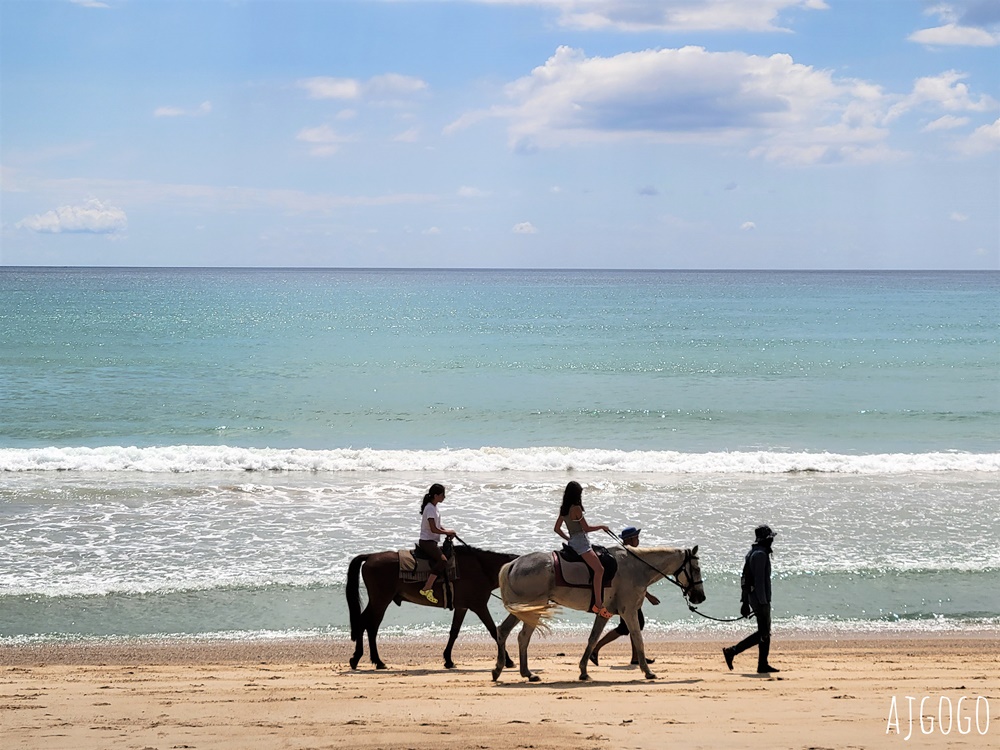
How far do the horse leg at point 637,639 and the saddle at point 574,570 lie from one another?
0.44 m

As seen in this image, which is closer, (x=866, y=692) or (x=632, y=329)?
(x=866, y=692)

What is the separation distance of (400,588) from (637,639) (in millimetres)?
2622

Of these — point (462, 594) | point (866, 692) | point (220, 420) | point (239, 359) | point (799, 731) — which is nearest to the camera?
point (799, 731)

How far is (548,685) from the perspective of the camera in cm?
905

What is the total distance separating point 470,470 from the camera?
21984 millimetres

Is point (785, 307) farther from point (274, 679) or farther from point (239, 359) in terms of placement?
point (274, 679)

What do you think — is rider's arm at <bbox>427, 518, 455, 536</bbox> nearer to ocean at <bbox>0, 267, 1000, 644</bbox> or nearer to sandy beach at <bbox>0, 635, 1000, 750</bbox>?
sandy beach at <bbox>0, 635, 1000, 750</bbox>

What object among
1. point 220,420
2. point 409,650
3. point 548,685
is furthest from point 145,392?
point 548,685

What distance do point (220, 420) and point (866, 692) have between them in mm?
24339

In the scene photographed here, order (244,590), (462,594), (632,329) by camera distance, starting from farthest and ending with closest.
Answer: (632,329), (244,590), (462,594)

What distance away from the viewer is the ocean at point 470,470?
1249cm

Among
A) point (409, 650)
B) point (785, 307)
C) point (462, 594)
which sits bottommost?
point (409, 650)

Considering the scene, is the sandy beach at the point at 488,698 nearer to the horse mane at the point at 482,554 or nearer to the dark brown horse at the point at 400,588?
the dark brown horse at the point at 400,588

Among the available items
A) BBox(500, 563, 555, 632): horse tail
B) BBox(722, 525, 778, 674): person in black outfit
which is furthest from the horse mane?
BBox(722, 525, 778, 674): person in black outfit
